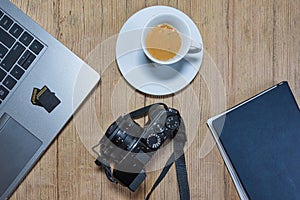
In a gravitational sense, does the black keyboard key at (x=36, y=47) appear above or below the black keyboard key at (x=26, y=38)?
below

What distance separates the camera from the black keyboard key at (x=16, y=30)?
0.83 metres

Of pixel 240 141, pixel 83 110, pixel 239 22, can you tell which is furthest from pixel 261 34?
Result: pixel 83 110

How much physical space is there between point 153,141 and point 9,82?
0.24m

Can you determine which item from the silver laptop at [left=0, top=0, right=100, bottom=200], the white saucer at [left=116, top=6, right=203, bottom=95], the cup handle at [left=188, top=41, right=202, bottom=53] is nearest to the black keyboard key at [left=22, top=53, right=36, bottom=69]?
the silver laptop at [left=0, top=0, right=100, bottom=200]

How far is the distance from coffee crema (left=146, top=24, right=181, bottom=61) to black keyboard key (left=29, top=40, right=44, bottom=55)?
165 millimetres

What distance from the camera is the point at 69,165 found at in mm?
860

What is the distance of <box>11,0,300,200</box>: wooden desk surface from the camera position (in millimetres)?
859

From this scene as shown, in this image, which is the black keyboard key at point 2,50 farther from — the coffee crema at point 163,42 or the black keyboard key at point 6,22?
the coffee crema at point 163,42

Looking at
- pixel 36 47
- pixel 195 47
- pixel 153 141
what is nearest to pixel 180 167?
pixel 153 141

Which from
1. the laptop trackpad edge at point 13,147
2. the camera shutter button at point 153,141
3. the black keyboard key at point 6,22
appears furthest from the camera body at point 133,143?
the black keyboard key at point 6,22

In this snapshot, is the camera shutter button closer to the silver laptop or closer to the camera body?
the camera body

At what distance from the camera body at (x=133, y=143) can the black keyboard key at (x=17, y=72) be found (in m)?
0.16

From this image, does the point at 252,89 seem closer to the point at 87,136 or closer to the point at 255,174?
the point at 255,174

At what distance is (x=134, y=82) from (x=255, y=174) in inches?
9.4
